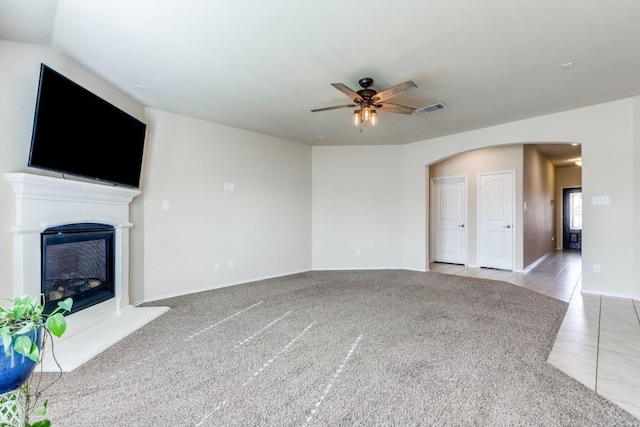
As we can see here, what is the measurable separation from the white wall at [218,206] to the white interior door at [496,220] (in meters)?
3.76

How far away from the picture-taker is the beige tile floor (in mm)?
2037

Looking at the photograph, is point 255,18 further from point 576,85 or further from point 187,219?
point 576,85

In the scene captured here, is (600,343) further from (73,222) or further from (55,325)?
Result: (73,222)

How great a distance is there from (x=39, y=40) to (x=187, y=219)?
2542mm

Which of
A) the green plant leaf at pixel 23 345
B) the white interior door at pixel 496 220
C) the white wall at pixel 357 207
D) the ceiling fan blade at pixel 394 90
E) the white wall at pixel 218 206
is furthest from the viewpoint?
the white wall at pixel 357 207

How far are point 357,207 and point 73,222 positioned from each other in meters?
4.73

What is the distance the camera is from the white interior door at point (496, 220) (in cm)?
618

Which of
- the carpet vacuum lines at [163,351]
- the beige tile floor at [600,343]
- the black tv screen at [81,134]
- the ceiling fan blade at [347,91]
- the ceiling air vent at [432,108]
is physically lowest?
the carpet vacuum lines at [163,351]

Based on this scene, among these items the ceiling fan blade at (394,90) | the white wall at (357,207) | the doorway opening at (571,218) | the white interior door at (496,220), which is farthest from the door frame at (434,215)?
the doorway opening at (571,218)

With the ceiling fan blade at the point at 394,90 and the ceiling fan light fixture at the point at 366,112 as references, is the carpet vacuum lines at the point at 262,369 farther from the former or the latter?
the ceiling fan blade at the point at 394,90

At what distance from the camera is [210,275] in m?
4.80

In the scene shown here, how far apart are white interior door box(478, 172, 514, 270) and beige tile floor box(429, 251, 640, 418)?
4.12ft

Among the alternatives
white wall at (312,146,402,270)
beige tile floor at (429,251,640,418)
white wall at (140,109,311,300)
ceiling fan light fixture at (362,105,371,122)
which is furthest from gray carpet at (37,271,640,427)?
white wall at (312,146,402,270)

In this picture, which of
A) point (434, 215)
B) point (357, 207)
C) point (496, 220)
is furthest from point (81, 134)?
point (496, 220)
